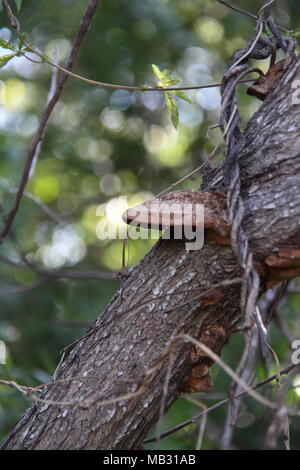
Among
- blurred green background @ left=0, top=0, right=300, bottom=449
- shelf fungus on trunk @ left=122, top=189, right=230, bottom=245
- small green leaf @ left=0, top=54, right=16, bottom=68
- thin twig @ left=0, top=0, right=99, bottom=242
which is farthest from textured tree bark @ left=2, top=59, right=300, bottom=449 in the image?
blurred green background @ left=0, top=0, right=300, bottom=449

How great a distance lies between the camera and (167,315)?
115 cm

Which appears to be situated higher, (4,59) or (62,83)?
(62,83)

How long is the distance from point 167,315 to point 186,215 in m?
0.21

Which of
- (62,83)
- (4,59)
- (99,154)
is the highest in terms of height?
(99,154)

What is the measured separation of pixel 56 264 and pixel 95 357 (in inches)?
96.5

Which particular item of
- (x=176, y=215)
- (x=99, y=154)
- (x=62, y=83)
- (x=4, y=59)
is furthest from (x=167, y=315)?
(x=99, y=154)

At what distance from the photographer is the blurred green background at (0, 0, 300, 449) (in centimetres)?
271

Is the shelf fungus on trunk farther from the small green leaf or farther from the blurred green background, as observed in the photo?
the blurred green background

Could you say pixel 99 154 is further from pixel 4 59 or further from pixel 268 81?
pixel 268 81

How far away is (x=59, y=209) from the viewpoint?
399cm

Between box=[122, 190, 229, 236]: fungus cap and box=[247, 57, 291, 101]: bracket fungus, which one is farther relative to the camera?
box=[247, 57, 291, 101]: bracket fungus

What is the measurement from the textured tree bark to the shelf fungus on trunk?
0.15ft

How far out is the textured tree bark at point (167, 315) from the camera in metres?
1.12

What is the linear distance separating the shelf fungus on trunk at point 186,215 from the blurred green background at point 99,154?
1.32 m
